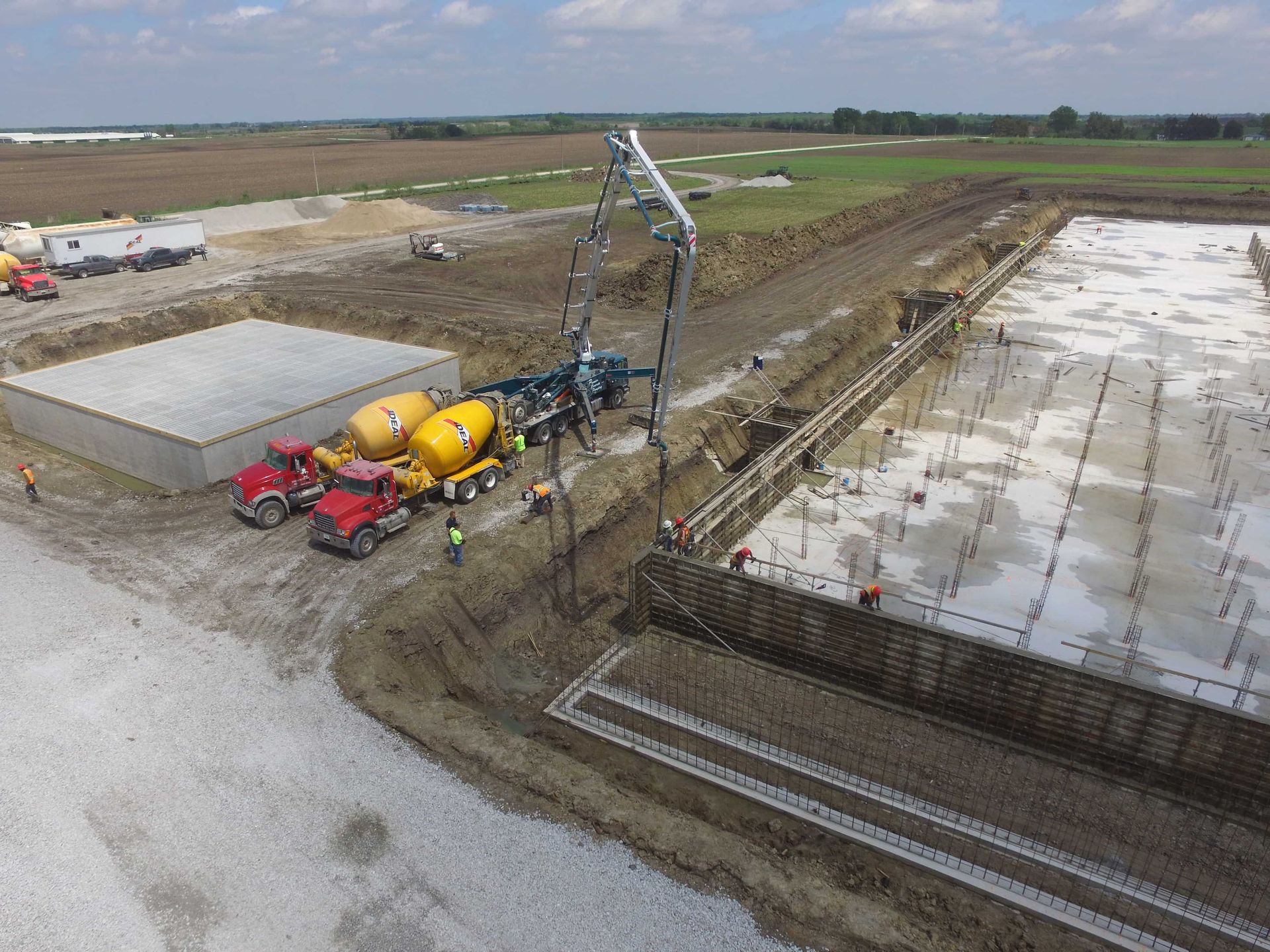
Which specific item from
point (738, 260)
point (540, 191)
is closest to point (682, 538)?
point (738, 260)

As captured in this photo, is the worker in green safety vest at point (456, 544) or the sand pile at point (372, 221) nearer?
the worker in green safety vest at point (456, 544)

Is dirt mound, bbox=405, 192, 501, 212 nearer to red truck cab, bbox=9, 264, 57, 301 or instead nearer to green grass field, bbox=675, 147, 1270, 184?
red truck cab, bbox=9, 264, 57, 301

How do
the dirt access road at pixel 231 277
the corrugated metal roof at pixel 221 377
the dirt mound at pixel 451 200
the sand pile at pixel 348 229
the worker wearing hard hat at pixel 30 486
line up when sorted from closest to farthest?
the worker wearing hard hat at pixel 30 486 < the corrugated metal roof at pixel 221 377 < the dirt access road at pixel 231 277 < the sand pile at pixel 348 229 < the dirt mound at pixel 451 200

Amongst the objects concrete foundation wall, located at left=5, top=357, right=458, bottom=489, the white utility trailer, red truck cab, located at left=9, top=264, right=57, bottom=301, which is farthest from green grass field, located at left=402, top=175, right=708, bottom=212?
concrete foundation wall, located at left=5, top=357, right=458, bottom=489

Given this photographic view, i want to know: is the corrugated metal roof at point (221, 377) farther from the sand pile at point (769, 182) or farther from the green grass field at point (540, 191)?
the sand pile at point (769, 182)

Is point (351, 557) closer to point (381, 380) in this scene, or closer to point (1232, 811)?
point (381, 380)

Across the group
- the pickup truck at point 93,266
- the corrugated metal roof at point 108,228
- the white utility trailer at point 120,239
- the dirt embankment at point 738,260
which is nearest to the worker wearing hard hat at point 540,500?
the dirt embankment at point 738,260
